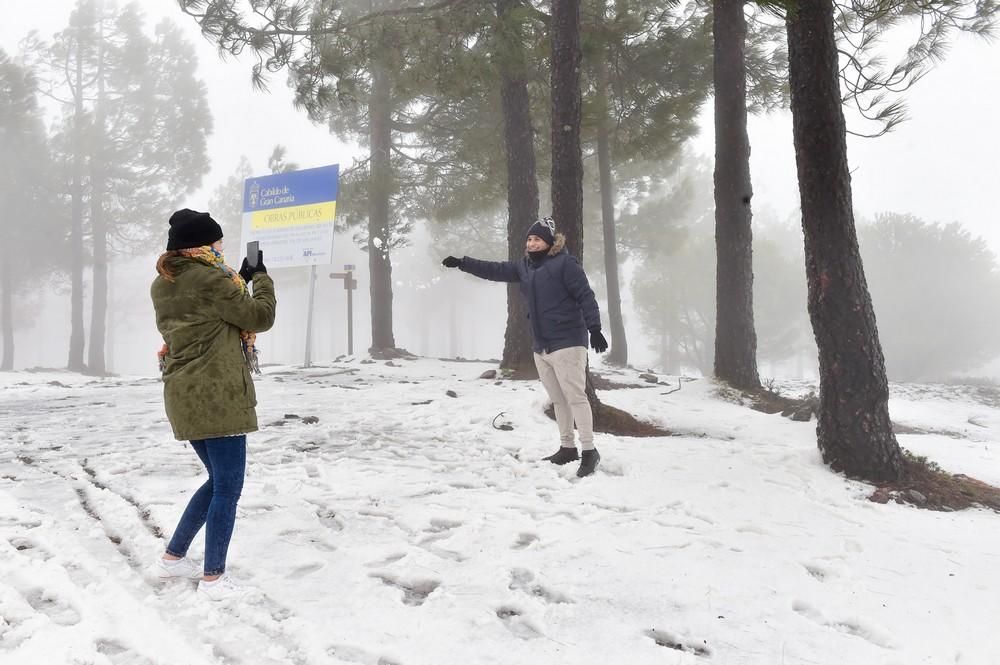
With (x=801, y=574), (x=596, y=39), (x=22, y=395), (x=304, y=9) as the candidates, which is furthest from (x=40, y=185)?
(x=801, y=574)

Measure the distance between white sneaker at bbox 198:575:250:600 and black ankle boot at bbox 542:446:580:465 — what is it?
2776mm

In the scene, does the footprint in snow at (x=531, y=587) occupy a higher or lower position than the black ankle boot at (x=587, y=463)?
lower

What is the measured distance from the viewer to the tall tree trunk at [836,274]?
452 cm

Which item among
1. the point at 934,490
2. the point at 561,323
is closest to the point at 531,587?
the point at 561,323

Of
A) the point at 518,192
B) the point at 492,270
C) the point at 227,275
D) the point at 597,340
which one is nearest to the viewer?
the point at 227,275

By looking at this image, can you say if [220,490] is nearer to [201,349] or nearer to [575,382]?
[201,349]

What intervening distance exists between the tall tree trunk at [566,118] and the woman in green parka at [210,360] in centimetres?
427

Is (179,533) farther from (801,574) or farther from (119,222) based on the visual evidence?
(119,222)

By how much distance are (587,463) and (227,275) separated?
9.97 feet

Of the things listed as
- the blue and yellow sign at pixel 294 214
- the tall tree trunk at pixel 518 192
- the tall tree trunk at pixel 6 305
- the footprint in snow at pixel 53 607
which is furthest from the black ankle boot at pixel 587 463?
the tall tree trunk at pixel 6 305

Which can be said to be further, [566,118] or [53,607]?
[566,118]

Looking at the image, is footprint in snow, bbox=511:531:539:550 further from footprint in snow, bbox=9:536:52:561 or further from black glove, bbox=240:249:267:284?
footprint in snow, bbox=9:536:52:561

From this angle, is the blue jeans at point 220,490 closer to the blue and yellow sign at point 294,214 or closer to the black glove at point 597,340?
the black glove at point 597,340

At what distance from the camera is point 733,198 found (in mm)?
8375
